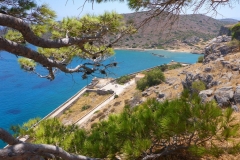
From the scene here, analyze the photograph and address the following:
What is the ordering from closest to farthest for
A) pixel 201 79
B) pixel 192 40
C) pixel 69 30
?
1. pixel 69 30
2. pixel 201 79
3. pixel 192 40

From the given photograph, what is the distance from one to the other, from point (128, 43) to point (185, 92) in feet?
170

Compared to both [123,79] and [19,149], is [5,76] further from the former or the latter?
[19,149]

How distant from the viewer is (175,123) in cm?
167

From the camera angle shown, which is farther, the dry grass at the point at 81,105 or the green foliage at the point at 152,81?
the green foliage at the point at 152,81

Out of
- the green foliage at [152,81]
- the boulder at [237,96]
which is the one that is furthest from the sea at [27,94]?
the boulder at [237,96]

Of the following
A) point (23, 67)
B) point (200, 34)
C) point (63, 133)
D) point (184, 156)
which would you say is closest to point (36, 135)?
point (63, 133)

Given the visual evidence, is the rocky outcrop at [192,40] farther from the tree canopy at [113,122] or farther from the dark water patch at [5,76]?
the tree canopy at [113,122]

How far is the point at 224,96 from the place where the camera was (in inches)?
206

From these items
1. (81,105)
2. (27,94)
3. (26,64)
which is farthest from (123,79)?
(26,64)

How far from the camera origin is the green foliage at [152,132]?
1699mm

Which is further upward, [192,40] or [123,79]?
[192,40]

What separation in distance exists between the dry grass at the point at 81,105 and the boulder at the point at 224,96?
1061 centimetres

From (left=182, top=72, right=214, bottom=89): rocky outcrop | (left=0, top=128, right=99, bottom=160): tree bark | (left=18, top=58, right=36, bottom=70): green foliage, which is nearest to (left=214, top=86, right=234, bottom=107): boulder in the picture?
(left=182, top=72, right=214, bottom=89): rocky outcrop

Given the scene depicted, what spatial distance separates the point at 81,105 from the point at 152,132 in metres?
16.6
